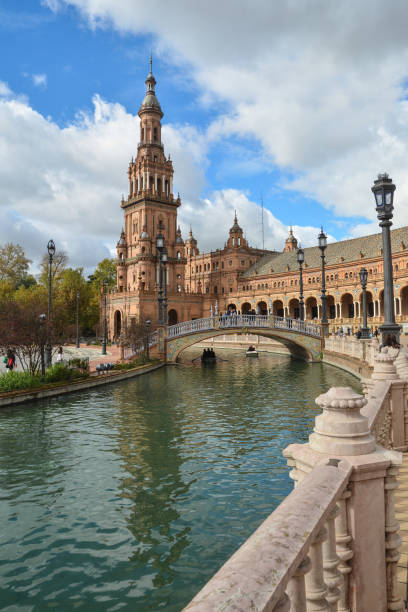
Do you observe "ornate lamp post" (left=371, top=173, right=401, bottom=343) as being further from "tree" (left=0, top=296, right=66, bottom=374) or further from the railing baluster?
"tree" (left=0, top=296, right=66, bottom=374)

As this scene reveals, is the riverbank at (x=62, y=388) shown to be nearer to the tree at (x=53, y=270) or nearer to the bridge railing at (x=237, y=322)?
the bridge railing at (x=237, y=322)

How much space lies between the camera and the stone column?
3273 mm

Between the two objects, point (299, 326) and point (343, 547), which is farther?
point (299, 326)

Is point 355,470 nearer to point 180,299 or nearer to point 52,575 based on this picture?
point 52,575

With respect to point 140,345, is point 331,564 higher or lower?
lower

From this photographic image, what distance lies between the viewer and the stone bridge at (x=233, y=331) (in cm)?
3816

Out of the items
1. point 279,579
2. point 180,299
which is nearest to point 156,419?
point 279,579

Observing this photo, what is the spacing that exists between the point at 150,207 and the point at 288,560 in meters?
72.6

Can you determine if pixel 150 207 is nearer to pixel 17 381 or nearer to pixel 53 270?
pixel 53 270

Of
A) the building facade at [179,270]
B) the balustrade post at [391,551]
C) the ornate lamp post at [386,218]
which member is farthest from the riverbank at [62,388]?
the building facade at [179,270]

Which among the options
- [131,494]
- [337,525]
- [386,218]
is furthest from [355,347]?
[337,525]

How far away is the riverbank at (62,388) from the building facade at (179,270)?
112 feet

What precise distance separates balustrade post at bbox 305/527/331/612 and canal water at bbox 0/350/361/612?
13.6ft

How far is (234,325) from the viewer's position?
38906 mm
